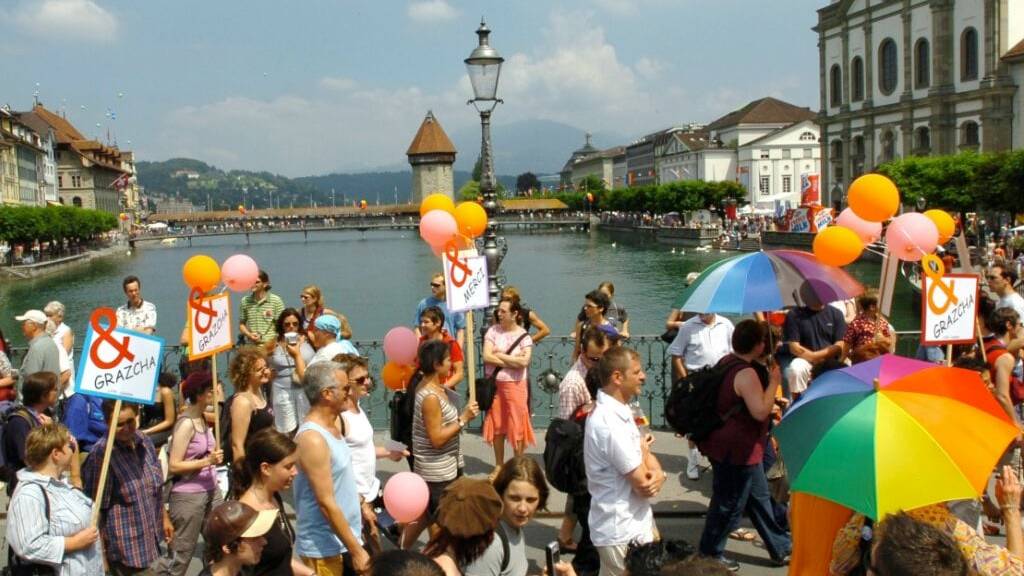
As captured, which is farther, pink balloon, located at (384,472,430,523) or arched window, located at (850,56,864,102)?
arched window, located at (850,56,864,102)

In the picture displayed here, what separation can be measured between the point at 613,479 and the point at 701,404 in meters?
1.04

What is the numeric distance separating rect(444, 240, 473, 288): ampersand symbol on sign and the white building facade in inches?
2087

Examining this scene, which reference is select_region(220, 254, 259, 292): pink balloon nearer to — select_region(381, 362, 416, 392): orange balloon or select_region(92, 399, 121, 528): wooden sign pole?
select_region(381, 362, 416, 392): orange balloon

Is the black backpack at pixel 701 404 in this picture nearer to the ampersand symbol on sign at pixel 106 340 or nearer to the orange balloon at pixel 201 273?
the ampersand symbol on sign at pixel 106 340

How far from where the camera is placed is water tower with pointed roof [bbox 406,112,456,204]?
125312 millimetres

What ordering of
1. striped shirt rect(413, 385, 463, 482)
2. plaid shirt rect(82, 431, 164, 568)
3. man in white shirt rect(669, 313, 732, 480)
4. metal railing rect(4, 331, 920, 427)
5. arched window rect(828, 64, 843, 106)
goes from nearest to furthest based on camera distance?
1. plaid shirt rect(82, 431, 164, 568)
2. striped shirt rect(413, 385, 463, 482)
3. man in white shirt rect(669, 313, 732, 480)
4. metal railing rect(4, 331, 920, 427)
5. arched window rect(828, 64, 843, 106)

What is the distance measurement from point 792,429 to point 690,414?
1404 mm

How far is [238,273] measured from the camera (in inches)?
332

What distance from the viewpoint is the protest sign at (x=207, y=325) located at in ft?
22.4

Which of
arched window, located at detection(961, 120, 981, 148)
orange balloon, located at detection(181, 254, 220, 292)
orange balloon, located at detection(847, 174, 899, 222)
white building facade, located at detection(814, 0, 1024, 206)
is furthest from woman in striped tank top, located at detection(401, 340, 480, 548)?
arched window, located at detection(961, 120, 981, 148)

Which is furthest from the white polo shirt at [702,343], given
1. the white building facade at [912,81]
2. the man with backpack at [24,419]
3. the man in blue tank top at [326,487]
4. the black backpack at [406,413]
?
the white building facade at [912,81]

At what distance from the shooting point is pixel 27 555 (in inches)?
173

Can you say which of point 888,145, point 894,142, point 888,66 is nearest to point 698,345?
point 894,142

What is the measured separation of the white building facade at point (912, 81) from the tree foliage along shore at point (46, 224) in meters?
50.7
